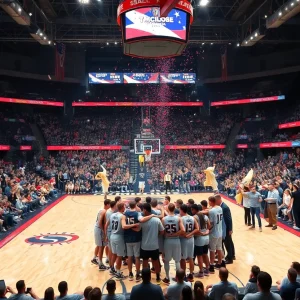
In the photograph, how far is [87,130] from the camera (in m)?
31.4

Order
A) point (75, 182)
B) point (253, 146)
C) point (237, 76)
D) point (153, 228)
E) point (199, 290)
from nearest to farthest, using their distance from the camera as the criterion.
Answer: point (199, 290) → point (153, 228) → point (75, 182) → point (253, 146) → point (237, 76)

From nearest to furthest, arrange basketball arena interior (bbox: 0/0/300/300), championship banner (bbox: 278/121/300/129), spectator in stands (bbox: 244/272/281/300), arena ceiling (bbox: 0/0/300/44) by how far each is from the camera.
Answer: spectator in stands (bbox: 244/272/281/300)
basketball arena interior (bbox: 0/0/300/300)
arena ceiling (bbox: 0/0/300/44)
championship banner (bbox: 278/121/300/129)

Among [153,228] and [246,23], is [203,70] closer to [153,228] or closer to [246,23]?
[246,23]

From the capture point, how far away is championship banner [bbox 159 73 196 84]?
98.2 ft

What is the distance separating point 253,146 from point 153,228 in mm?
23530

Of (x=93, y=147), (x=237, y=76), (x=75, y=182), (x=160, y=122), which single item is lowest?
(x=75, y=182)

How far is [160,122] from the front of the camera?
3253 cm

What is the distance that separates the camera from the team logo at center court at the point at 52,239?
381 inches

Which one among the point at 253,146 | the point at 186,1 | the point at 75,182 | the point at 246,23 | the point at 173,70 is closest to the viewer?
the point at 186,1

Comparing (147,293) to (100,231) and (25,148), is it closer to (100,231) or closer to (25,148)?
(100,231)

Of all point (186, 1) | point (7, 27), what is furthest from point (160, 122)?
point (186, 1)

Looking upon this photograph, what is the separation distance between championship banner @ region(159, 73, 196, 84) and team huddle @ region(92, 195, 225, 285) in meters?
24.4

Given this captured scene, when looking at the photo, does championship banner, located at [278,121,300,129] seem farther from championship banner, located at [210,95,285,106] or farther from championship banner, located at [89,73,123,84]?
championship banner, located at [89,73,123,84]

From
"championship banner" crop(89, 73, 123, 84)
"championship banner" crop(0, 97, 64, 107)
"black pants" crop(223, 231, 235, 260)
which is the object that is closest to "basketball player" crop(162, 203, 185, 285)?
"black pants" crop(223, 231, 235, 260)
